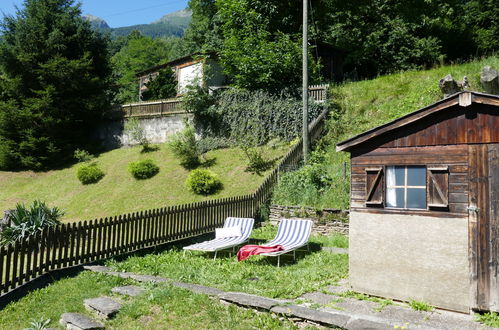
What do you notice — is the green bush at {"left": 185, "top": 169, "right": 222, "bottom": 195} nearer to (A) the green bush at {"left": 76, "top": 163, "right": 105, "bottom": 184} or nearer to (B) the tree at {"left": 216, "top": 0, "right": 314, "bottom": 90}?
(B) the tree at {"left": 216, "top": 0, "right": 314, "bottom": 90}

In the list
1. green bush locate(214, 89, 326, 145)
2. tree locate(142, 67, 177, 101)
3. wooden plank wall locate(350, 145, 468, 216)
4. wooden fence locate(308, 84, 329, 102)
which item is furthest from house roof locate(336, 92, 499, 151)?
tree locate(142, 67, 177, 101)

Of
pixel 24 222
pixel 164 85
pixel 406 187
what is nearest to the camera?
pixel 406 187

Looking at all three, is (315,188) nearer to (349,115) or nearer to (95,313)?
(349,115)

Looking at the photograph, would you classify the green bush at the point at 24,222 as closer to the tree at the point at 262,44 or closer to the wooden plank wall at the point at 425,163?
the wooden plank wall at the point at 425,163

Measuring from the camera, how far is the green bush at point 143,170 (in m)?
20.1

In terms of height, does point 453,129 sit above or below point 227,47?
below

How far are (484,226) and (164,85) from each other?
27.1 metres

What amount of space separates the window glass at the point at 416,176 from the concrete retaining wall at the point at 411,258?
0.56m

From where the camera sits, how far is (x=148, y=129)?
24.9 m

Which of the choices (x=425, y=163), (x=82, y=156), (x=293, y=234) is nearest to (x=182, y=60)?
(x=82, y=156)

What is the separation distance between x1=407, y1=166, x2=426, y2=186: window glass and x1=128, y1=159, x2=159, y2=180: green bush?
15.5m

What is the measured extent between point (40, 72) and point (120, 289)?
2193 cm

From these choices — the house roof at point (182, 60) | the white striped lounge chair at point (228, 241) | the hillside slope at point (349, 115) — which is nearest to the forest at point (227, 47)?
the house roof at point (182, 60)

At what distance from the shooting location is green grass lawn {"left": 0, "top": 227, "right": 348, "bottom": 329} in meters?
6.06
